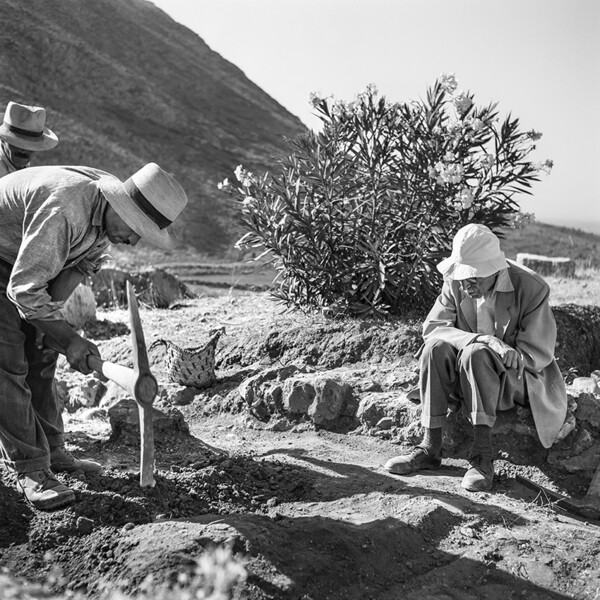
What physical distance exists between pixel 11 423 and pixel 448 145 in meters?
3.54

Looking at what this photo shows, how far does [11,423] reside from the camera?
360cm

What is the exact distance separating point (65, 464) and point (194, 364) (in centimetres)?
178

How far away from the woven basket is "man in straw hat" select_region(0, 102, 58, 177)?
1.56 metres

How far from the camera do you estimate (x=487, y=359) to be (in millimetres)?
4117

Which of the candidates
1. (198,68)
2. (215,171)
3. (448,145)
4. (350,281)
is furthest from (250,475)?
(198,68)

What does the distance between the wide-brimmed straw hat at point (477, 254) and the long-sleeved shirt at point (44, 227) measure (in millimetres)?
1761

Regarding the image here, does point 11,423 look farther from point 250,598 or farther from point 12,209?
point 250,598

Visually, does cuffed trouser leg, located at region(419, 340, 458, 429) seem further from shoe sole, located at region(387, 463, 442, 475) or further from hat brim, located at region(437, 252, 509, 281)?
hat brim, located at region(437, 252, 509, 281)

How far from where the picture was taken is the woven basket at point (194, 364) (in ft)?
18.6

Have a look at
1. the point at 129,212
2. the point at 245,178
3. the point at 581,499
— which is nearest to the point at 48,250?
the point at 129,212

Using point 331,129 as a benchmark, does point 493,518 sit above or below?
below

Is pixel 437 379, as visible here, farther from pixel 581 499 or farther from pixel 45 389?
pixel 45 389

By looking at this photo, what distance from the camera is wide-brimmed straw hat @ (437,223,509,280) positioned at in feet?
13.8

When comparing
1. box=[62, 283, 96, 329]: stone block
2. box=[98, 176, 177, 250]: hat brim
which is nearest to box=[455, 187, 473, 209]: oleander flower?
box=[98, 176, 177, 250]: hat brim
